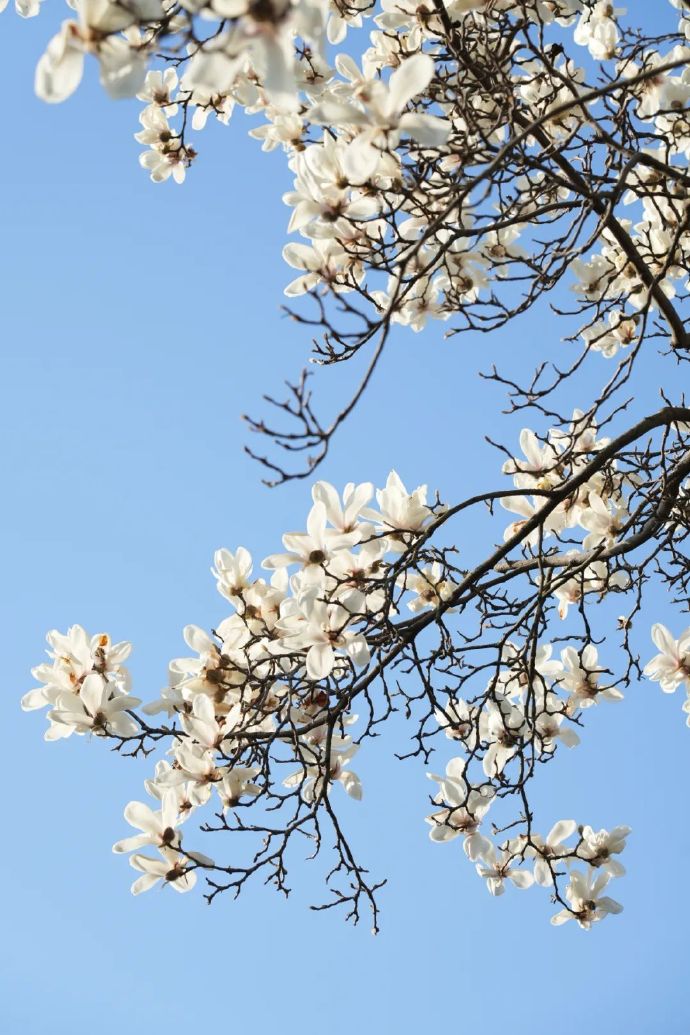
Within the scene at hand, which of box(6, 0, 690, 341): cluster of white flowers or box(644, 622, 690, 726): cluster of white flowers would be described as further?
box(644, 622, 690, 726): cluster of white flowers

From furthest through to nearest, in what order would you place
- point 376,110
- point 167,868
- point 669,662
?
point 669,662, point 167,868, point 376,110

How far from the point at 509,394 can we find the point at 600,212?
493 millimetres

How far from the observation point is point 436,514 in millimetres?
2332

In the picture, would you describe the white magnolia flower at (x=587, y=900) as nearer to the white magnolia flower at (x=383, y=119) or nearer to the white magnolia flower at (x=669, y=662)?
the white magnolia flower at (x=669, y=662)

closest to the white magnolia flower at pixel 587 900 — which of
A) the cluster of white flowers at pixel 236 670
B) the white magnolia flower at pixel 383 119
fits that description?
the cluster of white flowers at pixel 236 670

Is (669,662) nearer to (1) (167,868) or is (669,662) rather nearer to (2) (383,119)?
(1) (167,868)

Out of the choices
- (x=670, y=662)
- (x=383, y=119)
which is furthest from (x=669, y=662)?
(x=383, y=119)

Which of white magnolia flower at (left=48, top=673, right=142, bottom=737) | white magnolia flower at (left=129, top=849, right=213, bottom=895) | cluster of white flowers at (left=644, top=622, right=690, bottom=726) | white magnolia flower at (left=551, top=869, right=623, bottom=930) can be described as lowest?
white magnolia flower at (left=551, top=869, right=623, bottom=930)

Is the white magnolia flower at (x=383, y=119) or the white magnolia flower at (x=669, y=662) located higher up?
the white magnolia flower at (x=383, y=119)

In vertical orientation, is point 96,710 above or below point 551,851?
above

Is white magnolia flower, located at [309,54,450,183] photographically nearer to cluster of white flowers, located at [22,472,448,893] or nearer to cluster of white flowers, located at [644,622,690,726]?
cluster of white flowers, located at [22,472,448,893]

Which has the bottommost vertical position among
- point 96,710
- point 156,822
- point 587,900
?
point 587,900

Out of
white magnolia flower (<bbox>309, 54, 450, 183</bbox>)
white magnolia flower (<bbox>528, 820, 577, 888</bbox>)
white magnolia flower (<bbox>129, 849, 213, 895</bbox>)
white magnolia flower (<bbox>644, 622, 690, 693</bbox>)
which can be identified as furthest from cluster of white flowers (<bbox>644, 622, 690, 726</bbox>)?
white magnolia flower (<bbox>309, 54, 450, 183</bbox>)

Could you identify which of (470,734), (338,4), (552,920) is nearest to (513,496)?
(470,734)
